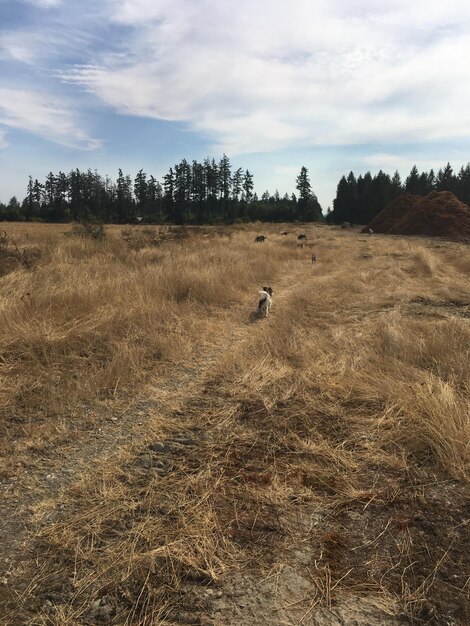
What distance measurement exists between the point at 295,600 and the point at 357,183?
290 ft

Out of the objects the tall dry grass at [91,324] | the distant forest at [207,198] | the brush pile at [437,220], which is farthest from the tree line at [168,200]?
the tall dry grass at [91,324]

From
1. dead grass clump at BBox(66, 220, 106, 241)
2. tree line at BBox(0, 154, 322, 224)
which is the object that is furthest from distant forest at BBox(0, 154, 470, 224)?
dead grass clump at BBox(66, 220, 106, 241)

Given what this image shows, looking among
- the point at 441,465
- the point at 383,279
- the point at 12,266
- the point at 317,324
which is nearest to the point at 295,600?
the point at 441,465

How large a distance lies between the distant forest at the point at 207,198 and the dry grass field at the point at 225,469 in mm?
66815

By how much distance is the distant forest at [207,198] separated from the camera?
74312 millimetres

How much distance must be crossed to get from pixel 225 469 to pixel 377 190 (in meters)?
76.1

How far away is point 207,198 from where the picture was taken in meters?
84.4

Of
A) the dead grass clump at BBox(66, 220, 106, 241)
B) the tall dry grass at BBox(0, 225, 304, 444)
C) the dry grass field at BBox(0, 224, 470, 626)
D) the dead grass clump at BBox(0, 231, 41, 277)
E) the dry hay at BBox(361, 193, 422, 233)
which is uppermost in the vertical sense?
the dry hay at BBox(361, 193, 422, 233)

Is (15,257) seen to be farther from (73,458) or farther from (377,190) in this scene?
(377,190)

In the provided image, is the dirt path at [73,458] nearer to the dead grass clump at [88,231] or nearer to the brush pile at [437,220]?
the dead grass clump at [88,231]

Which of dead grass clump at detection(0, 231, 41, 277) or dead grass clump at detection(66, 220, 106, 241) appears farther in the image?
dead grass clump at detection(66, 220, 106, 241)

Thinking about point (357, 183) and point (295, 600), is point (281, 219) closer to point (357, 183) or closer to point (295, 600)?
point (357, 183)

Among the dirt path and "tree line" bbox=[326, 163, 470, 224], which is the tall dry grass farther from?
"tree line" bbox=[326, 163, 470, 224]

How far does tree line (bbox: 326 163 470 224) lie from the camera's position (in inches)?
2840
